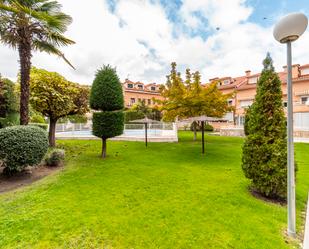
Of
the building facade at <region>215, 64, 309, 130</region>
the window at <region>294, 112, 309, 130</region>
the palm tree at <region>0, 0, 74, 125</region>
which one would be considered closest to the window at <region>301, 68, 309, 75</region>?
the building facade at <region>215, 64, 309, 130</region>

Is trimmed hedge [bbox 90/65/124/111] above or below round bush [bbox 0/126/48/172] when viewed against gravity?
above

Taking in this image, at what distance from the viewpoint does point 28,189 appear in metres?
5.10

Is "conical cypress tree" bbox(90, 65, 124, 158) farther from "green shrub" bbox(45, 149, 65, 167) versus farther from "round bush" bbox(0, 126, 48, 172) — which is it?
"round bush" bbox(0, 126, 48, 172)

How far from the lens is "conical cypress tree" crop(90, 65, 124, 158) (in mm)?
8672

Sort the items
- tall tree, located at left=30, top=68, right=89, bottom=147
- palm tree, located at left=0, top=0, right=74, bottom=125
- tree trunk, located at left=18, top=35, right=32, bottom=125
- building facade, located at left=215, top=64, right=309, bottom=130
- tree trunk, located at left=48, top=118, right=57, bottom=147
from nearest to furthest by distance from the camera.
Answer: palm tree, located at left=0, top=0, right=74, bottom=125, tree trunk, located at left=18, top=35, right=32, bottom=125, tall tree, located at left=30, top=68, right=89, bottom=147, tree trunk, located at left=48, top=118, right=57, bottom=147, building facade, located at left=215, top=64, right=309, bottom=130

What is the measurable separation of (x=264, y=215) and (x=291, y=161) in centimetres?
157

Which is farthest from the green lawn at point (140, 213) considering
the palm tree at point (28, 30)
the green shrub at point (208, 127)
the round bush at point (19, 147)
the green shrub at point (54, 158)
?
the green shrub at point (208, 127)

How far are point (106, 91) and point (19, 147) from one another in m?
4.37

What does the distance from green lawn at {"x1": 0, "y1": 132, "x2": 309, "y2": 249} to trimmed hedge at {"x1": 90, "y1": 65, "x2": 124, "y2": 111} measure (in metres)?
3.39

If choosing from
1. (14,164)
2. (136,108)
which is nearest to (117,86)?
(14,164)

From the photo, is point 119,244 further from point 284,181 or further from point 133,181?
point 284,181

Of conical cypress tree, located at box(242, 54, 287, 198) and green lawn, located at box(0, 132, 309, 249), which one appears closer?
green lawn, located at box(0, 132, 309, 249)

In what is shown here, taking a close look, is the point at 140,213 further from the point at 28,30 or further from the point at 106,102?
the point at 28,30

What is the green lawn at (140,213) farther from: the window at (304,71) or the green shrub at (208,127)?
the window at (304,71)
